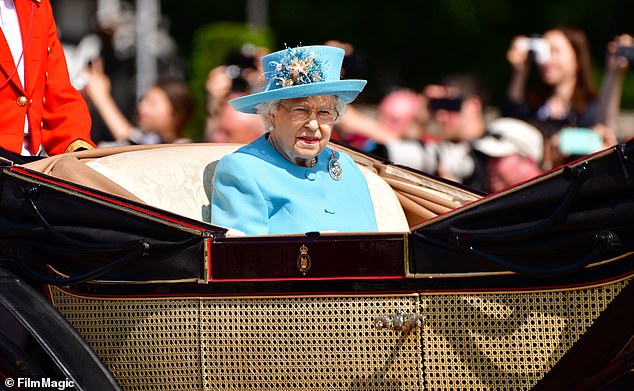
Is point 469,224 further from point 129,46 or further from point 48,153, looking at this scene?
point 129,46

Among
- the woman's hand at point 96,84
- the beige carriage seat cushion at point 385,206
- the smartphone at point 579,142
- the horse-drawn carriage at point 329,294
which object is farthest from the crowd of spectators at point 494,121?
the horse-drawn carriage at point 329,294

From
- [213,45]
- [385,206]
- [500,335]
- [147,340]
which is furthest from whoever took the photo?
[213,45]

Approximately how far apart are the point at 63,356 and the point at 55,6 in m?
18.9

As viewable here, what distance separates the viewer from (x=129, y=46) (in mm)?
19266

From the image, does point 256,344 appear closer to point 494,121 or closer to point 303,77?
point 303,77

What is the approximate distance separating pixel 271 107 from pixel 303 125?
134mm

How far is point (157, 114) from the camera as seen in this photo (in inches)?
276

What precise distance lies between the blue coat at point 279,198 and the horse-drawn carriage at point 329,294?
0.19 metres

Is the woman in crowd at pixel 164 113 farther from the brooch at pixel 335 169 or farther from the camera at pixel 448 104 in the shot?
the brooch at pixel 335 169

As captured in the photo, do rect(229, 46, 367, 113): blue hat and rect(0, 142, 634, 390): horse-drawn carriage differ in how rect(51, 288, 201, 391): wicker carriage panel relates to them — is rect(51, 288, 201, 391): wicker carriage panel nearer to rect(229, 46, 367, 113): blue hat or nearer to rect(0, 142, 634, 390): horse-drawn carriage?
rect(0, 142, 634, 390): horse-drawn carriage

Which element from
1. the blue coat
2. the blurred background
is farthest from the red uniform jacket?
the blurred background

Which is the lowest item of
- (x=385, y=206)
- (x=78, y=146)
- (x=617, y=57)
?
(x=385, y=206)

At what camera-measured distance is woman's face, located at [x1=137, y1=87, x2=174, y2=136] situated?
6973 millimetres

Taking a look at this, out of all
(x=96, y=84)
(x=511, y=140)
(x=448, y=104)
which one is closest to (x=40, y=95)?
(x=511, y=140)
